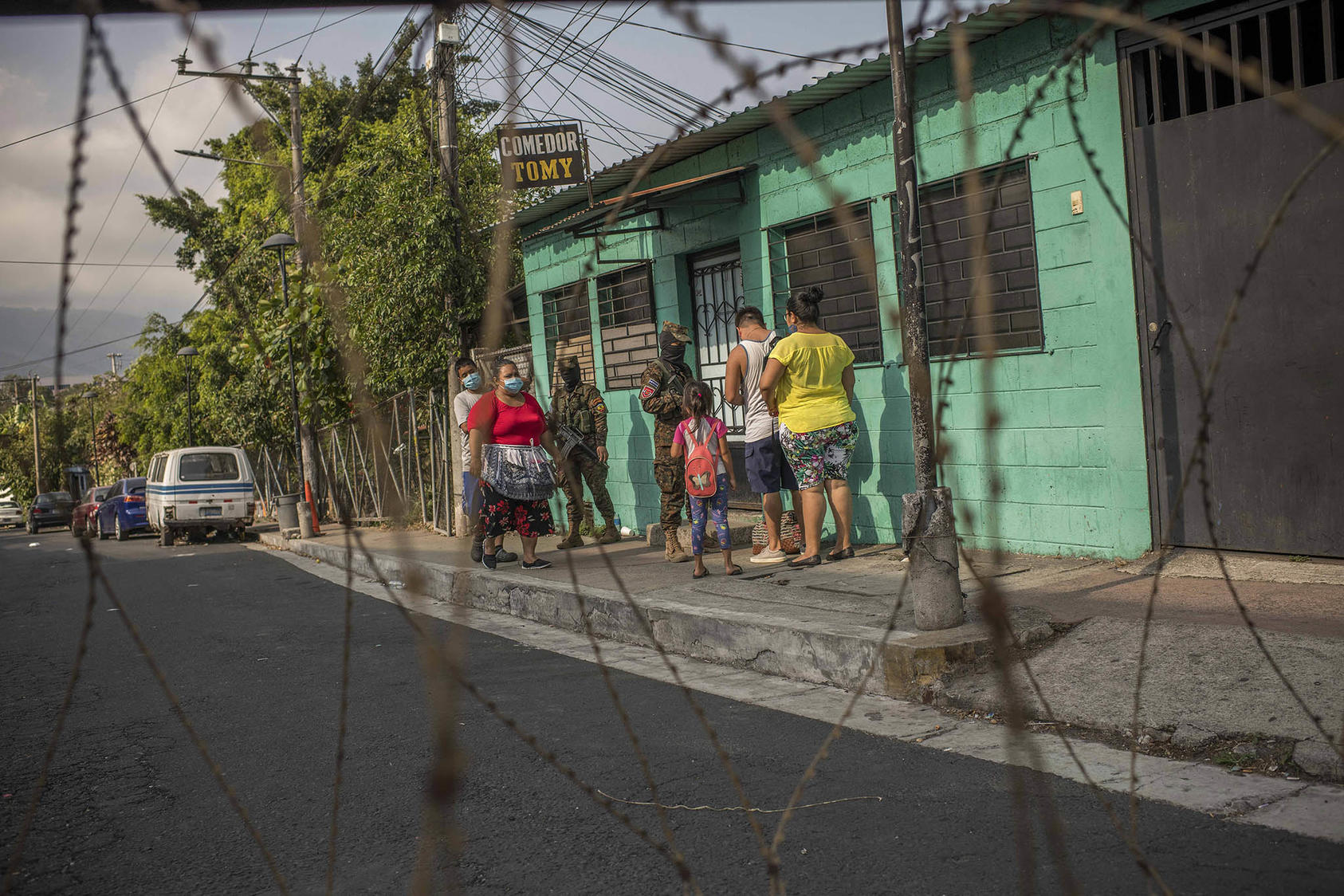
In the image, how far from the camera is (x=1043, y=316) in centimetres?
684

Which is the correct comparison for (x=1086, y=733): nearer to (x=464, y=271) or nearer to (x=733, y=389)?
(x=733, y=389)

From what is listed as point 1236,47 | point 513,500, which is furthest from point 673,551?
point 1236,47

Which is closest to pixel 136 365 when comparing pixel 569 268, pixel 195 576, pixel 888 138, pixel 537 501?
pixel 195 576

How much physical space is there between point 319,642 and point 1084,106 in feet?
19.7

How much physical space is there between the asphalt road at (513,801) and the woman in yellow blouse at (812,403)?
6.95ft

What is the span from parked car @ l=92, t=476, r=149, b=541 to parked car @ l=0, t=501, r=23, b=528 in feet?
99.6

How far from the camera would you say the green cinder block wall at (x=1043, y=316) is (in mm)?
6383

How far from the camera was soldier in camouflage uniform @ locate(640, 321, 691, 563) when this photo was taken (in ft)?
28.1

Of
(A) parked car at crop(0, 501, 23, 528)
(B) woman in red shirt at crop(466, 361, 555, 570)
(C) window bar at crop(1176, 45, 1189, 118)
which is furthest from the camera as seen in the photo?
(A) parked car at crop(0, 501, 23, 528)

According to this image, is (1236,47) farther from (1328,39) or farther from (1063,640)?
(1063,640)

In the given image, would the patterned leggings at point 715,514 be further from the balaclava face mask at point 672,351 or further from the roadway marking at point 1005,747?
the balaclava face mask at point 672,351

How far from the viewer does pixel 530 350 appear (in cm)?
1309

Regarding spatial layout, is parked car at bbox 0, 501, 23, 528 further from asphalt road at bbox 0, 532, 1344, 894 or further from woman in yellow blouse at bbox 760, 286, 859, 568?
woman in yellow blouse at bbox 760, 286, 859, 568

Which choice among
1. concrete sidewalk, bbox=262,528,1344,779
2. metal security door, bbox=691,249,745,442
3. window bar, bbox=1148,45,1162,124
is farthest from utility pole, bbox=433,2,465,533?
window bar, bbox=1148,45,1162,124
